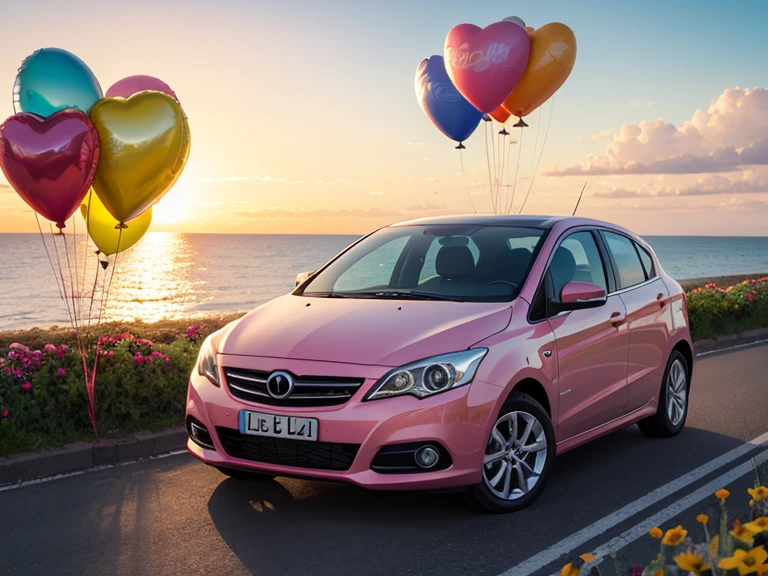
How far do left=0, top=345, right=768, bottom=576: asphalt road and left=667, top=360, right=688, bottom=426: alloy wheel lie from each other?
0.59 metres

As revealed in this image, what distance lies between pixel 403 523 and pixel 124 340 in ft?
13.5

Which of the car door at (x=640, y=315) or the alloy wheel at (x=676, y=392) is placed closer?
the car door at (x=640, y=315)

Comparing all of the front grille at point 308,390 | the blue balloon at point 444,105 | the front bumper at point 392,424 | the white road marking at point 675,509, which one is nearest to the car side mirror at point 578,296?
the front bumper at point 392,424

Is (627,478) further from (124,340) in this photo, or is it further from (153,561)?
(124,340)

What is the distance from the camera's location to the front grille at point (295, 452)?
4.77 meters

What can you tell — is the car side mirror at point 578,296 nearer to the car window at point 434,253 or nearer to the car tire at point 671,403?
the car window at point 434,253

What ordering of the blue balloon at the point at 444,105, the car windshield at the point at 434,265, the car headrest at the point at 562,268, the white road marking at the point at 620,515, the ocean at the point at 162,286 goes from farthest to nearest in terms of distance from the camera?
the ocean at the point at 162,286 < the blue balloon at the point at 444,105 < the car headrest at the point at 562,268 < the car windshield at the point at 434,265 < the white road marking at the point at 620,515

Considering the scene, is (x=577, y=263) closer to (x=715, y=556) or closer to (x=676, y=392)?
(x=676, y=392)

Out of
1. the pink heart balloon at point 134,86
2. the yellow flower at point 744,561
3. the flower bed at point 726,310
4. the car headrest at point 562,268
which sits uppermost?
the pink heart balloon at point 134,86

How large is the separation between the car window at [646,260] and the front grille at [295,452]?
358 cm

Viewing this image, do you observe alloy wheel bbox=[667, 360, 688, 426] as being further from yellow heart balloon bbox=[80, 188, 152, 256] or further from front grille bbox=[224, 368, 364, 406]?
yellow heart balloon bbox=[80, 188, 152, 256]

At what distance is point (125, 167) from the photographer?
6770 millimetres

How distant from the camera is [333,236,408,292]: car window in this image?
20.6 feet

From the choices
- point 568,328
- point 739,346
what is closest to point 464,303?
point 568,328
